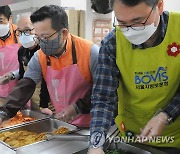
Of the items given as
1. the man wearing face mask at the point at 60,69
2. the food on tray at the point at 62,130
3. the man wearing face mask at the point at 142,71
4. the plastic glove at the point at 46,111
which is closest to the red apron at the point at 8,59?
the plastic glove at the point at 46,111

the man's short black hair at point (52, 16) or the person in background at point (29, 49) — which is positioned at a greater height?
the man's short black hair at point (52, 16)

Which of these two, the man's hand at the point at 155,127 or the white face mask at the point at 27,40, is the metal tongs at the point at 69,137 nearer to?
the man's hand at the point at 155,127

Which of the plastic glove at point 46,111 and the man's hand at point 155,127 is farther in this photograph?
the plastic glove at point 46,111

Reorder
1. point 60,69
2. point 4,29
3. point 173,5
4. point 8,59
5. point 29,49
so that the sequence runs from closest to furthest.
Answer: point 60,69 < point 29,49 < point 4,29 < point 8,59 < point 173,5

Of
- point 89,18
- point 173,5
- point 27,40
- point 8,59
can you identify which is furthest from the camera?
point 89,18

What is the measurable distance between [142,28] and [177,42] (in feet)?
0.61

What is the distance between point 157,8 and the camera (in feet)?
3.42

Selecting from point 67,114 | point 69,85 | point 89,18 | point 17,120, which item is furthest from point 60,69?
point 89,18

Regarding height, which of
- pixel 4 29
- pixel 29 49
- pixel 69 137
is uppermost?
pixel 4 29

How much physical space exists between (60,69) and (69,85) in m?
0.11

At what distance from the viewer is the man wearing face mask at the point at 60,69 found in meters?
1.53

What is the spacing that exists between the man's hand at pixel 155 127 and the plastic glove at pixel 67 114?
1.95ft

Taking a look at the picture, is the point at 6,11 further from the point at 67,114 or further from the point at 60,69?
the point at 67,114

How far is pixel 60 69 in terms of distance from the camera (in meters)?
1.58
